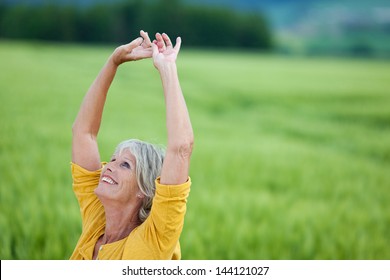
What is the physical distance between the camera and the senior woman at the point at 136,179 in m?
1.06

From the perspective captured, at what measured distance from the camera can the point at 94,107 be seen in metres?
1.22

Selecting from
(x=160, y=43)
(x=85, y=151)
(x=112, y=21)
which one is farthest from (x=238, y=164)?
(x=112, y=21)

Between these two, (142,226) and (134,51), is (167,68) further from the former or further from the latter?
(142,226)

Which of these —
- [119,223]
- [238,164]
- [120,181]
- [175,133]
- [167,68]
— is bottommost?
[238,164]

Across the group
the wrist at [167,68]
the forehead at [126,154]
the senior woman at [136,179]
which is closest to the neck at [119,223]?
the senior woman at [136,179]

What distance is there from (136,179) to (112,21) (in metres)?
3.81

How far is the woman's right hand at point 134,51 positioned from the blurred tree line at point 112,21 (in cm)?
336

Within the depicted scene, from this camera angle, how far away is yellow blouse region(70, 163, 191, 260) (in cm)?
107

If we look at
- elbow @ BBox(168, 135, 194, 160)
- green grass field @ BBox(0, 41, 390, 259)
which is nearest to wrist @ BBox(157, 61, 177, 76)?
elbow @ BBox(168, 135, 194, 160)

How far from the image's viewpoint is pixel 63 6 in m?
5.12

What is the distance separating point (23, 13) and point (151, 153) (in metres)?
4.03

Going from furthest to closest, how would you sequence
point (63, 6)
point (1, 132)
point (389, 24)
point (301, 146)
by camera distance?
point (389, 24) < point (63, 6) < point (301, 146) < point (1, 132)
